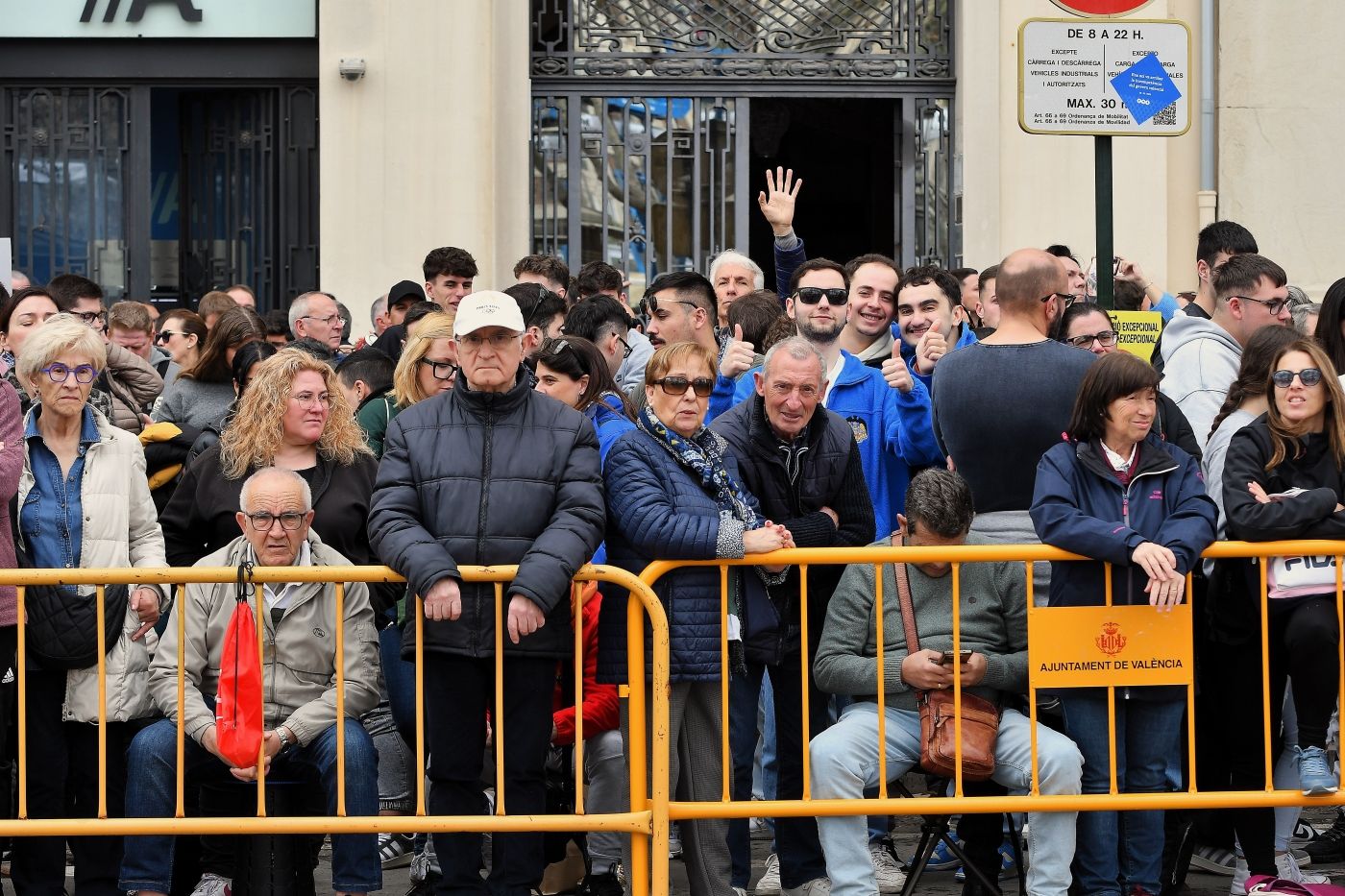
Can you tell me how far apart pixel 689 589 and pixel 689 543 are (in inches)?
8.0

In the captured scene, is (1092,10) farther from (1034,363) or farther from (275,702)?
(275,702)

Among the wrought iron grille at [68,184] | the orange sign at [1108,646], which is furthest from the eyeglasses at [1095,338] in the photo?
the wrought iron grille at [68,184]

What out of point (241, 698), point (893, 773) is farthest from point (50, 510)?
point (893, 773)

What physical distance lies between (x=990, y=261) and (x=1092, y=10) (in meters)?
5.69

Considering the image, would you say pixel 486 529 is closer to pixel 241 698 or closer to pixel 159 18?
pixel 241 698

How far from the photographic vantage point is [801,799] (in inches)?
251

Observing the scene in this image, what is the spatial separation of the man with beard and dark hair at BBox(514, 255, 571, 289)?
2.85 metres

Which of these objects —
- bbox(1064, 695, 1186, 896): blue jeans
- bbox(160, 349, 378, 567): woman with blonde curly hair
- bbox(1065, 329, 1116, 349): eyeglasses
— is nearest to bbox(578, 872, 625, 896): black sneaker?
bbox(160, 349, 378, 567): woman with blonde curly hair

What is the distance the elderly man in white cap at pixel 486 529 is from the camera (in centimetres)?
614

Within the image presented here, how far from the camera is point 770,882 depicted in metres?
7.17

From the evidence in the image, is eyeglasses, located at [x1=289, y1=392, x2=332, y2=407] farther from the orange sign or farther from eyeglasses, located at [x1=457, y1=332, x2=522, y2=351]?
the orange sign

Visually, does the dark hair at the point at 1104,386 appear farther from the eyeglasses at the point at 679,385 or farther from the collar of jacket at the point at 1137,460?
the eyeglasses at the point at 679,385

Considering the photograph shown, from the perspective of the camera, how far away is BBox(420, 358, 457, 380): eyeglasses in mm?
7594

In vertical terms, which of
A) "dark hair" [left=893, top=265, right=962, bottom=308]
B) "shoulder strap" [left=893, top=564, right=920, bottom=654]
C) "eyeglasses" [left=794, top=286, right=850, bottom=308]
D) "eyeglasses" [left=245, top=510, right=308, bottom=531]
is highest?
"dark hair" [left=893, top=265, right=962, bottom=308]
